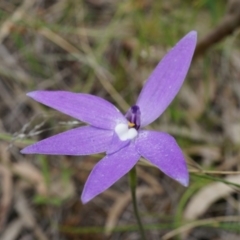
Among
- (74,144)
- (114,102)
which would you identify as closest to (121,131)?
(74,144)

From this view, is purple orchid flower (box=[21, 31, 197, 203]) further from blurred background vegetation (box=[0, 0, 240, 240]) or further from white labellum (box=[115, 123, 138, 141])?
blurred background vegetation (box=[0, 0, 240, 240])

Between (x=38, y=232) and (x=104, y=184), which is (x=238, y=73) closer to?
(x=38, y=232)

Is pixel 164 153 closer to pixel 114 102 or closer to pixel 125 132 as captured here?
pixel 125 132

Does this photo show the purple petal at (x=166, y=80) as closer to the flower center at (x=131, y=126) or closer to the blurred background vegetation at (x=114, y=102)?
the flower center at (x=131, y=126)

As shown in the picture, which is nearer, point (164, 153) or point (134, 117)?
point (164, 153)

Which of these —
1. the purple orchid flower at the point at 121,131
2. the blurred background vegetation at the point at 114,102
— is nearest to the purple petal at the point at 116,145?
the purple orchid flower at the point at 121,131

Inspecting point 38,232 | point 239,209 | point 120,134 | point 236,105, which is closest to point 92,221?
point 38,232

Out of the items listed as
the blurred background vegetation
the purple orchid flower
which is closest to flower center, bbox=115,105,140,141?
the purple orchid flower
